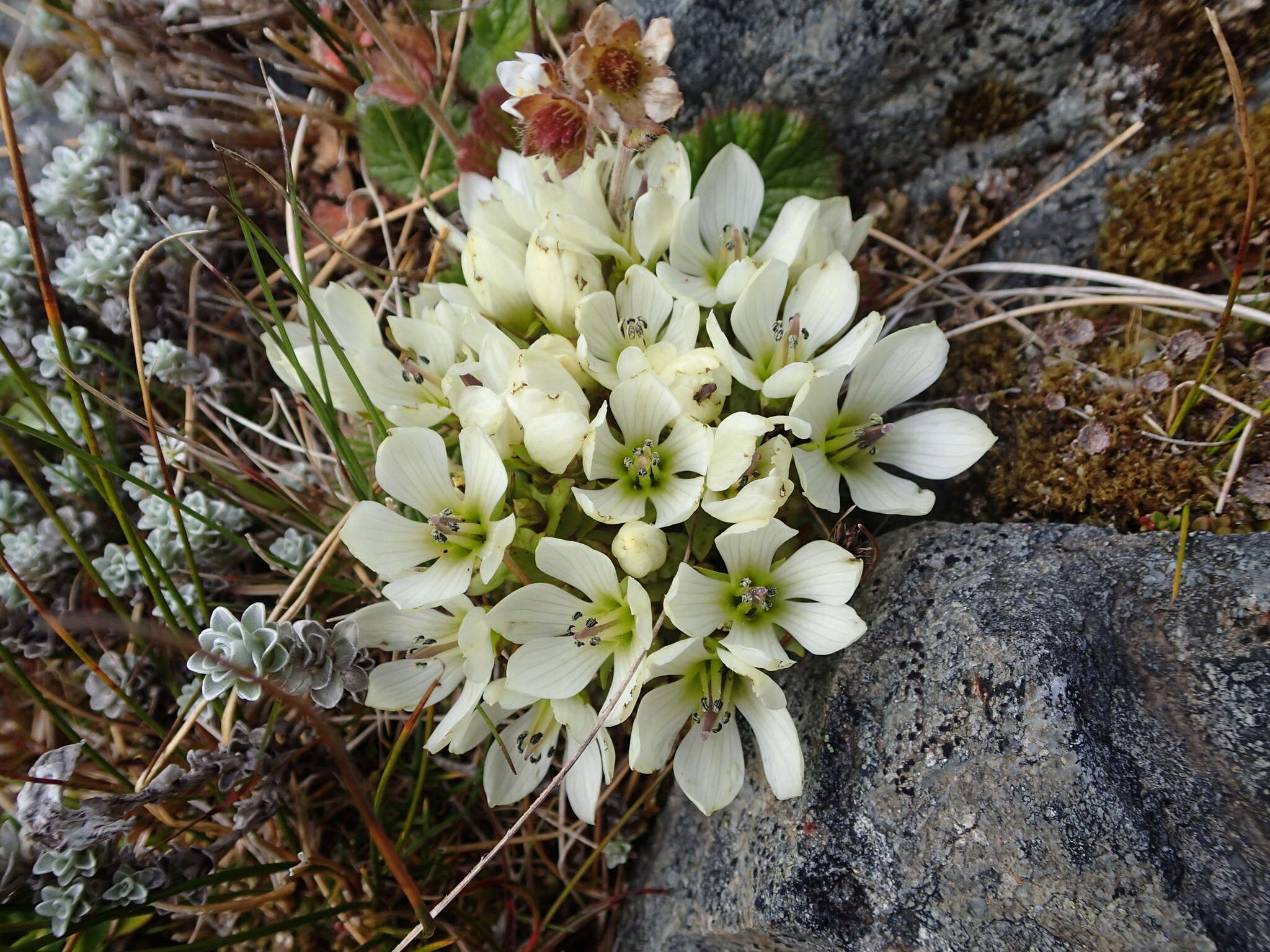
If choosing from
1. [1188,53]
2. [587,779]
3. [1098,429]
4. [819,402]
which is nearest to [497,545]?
[587,779]

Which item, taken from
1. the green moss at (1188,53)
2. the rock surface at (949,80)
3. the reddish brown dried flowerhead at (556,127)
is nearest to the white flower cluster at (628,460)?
the reddish brown dried flowerhead at (556,127)

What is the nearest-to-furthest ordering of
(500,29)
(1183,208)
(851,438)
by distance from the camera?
1. (851,438)
2. (1183,208)
3. (500,29)

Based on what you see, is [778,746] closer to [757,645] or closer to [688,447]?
[757,645]

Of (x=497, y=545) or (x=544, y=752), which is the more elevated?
(x=497, y=545)

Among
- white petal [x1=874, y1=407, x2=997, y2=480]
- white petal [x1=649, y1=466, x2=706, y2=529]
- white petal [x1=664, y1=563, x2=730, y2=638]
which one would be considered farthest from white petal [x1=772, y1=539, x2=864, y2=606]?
white petal [x1=874, y1=407, x2=997, y2=480]

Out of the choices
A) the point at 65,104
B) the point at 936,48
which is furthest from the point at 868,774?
the point at 65,104

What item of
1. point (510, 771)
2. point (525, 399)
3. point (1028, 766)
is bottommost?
point (1028, 766)

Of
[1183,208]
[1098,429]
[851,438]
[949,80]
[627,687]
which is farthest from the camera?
[949,80]
